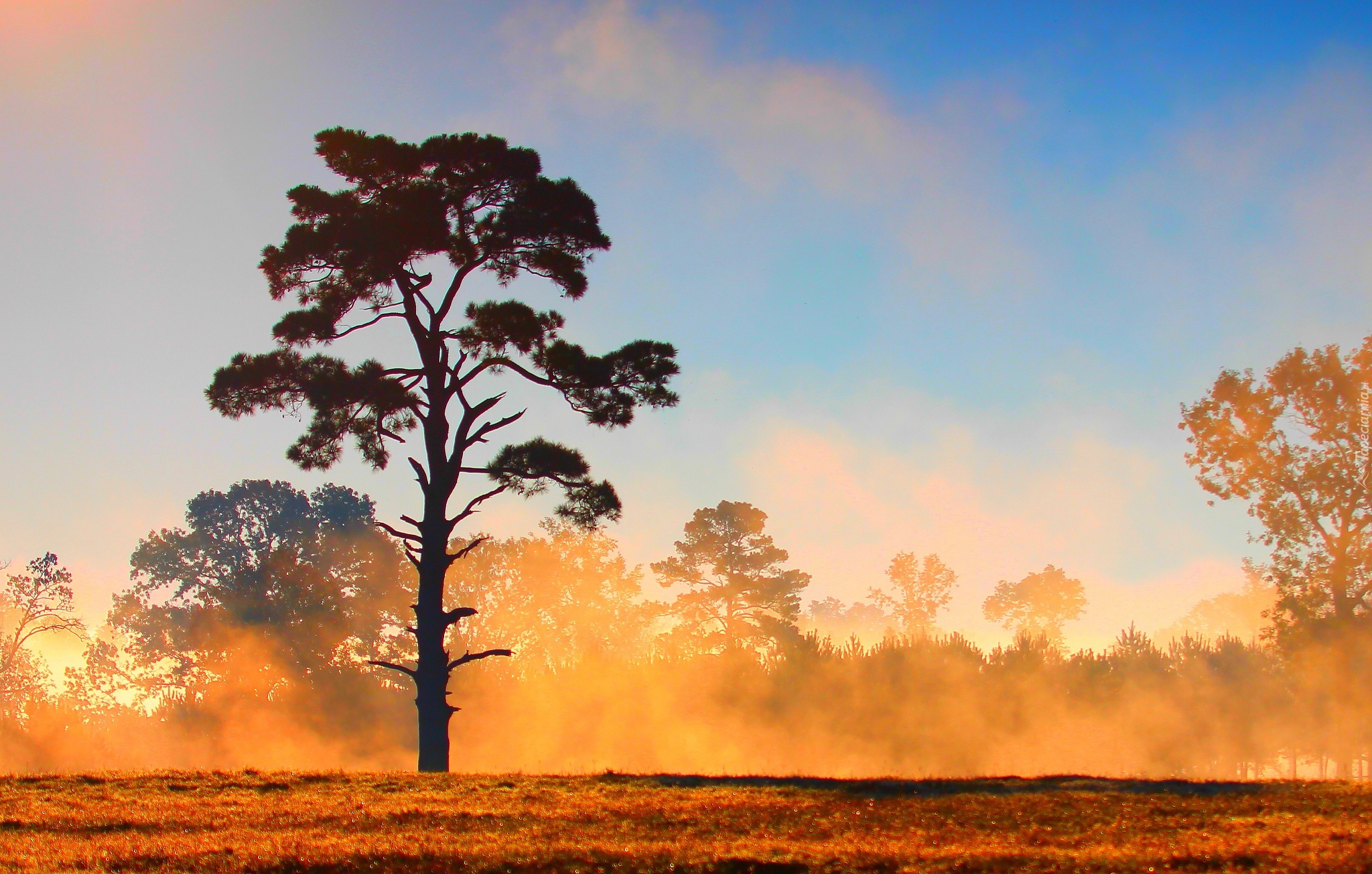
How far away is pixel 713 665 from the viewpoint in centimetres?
5047

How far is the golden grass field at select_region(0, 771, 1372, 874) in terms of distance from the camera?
402 inches

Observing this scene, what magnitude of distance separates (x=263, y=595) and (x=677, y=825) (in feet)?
185

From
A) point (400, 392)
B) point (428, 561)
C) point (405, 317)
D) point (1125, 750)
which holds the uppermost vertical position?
point (405, 317)

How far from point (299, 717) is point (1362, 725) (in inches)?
Result: 1987

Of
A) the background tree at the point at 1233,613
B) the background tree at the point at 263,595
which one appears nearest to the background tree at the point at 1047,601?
the background tree at the point at 1233,613

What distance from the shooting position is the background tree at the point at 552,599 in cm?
7381

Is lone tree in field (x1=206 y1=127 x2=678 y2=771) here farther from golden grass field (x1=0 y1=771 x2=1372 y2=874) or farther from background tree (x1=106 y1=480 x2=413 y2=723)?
background tree (x1=106 y1=480 x2=413 y2=723)

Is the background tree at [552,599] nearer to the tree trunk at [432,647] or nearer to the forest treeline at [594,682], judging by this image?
the forest treeline at [594,682]

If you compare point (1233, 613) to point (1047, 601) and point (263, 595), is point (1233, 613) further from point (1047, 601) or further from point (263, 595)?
point (263, 595)

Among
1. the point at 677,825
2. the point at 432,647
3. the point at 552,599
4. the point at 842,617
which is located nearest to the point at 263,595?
the point at 552,599

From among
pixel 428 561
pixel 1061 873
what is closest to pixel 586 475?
pixel 428 561

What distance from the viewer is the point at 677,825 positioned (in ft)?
41.5

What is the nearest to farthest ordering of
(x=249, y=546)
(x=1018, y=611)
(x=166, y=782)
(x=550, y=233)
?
(x=166, y=782) → (x=550, y=233) → (x=249, y=546) → (x=1018, y=611)

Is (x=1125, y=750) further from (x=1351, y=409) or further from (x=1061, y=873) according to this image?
(x=1061, y=873)
